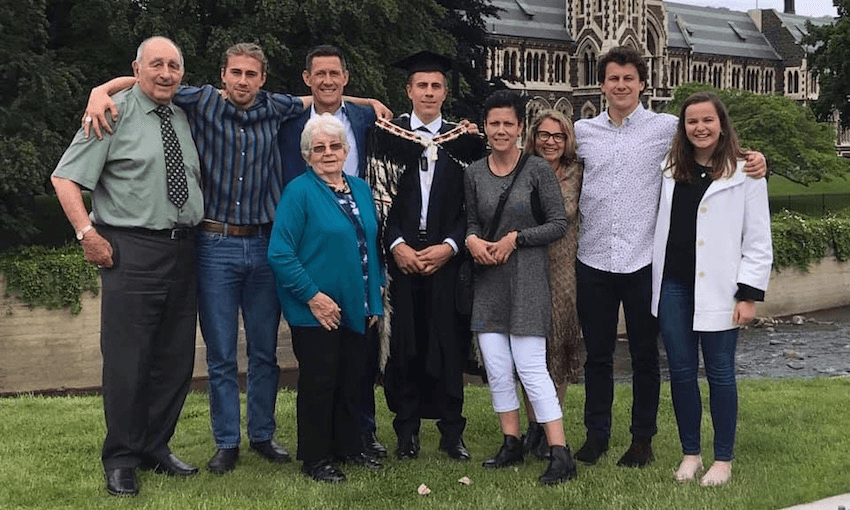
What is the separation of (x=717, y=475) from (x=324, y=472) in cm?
203

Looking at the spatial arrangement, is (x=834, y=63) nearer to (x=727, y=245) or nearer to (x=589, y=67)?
(x=589, y=67)

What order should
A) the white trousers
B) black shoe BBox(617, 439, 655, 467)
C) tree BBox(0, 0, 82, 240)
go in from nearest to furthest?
the white trousers < black shoe BBox(617, 439, 655, 467) < tree BBox(0, 0, 82, 240)

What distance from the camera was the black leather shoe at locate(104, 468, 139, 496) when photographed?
498 centimetres

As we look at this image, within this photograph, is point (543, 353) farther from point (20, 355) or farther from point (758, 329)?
point (758, 329)

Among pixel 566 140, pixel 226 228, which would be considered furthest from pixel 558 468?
pixel 226 228

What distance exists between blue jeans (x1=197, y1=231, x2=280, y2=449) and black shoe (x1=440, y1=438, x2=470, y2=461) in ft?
3.47

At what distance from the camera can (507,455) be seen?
17.9ft

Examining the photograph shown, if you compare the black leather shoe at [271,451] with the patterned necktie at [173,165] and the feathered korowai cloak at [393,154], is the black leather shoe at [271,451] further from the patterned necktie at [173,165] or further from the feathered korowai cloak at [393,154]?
the patterned necktie at [173,165]

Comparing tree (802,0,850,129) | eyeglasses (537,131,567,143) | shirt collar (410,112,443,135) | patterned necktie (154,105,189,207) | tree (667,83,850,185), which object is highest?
tree (802,0,850,129)

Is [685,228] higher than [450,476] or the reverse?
higher

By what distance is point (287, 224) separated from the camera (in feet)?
16.3

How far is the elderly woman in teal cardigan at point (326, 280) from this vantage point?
16.3 feet

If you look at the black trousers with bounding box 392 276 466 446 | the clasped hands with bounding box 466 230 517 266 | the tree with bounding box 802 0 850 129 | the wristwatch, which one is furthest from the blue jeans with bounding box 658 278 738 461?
the tree with bounding box 802 0 850 129

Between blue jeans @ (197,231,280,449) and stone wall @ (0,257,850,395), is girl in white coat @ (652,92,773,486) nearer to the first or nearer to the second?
blue jeans @ (197,231,280,449)
